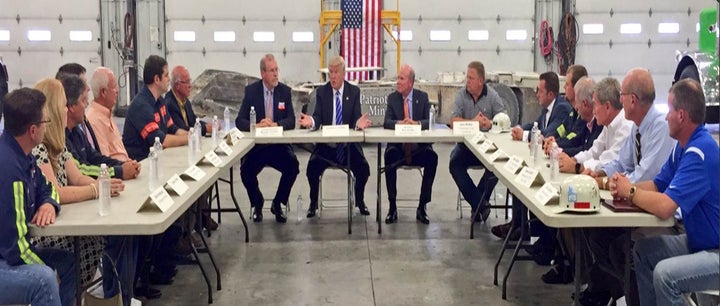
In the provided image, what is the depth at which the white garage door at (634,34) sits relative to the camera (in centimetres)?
1474

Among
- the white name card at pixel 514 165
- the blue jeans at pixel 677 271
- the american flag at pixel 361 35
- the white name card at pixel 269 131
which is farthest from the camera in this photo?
the american flag at pixel 361 35

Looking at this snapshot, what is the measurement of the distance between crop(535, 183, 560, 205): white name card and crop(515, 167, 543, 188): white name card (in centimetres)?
41

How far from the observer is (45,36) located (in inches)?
579

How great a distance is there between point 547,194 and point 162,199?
6.09 feet

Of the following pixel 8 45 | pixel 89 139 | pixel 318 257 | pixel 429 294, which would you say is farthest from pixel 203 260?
pixel 8 45

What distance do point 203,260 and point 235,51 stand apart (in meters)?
9.04

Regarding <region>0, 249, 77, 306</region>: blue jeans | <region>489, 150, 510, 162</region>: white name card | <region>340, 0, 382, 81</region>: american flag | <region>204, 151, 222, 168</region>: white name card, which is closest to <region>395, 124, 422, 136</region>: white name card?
<region>489, 150, 510, 162</region>: white name card

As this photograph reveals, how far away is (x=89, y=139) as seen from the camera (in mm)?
5008

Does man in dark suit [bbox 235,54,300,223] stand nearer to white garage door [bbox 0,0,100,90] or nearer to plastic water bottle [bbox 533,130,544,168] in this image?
plastic water bottle [bbox 533,130,544,168]

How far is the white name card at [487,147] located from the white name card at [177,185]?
2.42 m

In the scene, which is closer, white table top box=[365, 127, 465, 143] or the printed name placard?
the printed name placard

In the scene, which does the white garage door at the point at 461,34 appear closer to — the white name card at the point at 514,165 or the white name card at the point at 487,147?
the white name card at the point at 487,147

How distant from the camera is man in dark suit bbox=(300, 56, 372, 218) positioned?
7.26 m

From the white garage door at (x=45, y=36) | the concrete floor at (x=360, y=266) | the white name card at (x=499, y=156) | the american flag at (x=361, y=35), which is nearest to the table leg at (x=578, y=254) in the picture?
the concrete floor at (x=360, y=266)
